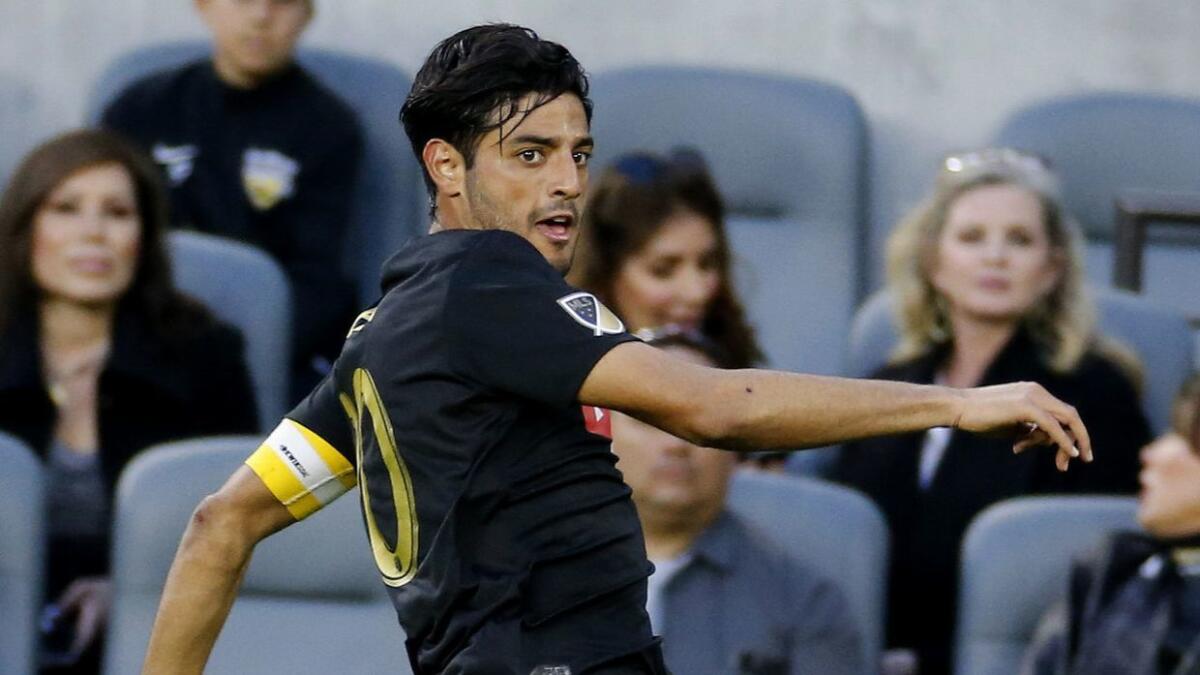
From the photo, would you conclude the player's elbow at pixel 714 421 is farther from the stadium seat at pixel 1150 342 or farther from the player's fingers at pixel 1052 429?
the stadium seat at pixel 1150 342

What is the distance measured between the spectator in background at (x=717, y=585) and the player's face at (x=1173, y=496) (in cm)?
54

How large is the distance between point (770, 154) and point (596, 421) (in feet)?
10.3

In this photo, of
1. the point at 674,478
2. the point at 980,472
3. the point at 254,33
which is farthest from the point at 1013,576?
the point at 254,33

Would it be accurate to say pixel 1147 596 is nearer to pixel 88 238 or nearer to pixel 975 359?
pixel 975 359

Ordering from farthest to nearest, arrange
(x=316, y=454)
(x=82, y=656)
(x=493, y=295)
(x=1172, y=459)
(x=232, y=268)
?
(x=232, y=268), (x=82, y=656), (x=1172, y=459), (x=316, y=454), (x=493, y=295)

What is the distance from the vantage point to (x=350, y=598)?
4336mm

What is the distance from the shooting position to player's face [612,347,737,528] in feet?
13.4

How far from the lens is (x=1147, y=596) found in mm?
3955

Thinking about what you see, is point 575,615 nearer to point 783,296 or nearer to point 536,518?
point 536,518

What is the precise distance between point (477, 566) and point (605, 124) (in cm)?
324

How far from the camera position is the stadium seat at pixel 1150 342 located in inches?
194

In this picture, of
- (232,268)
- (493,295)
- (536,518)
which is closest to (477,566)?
(536,518)

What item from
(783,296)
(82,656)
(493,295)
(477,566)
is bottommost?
(82,656)

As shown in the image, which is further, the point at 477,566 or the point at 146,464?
the point at 146,464
